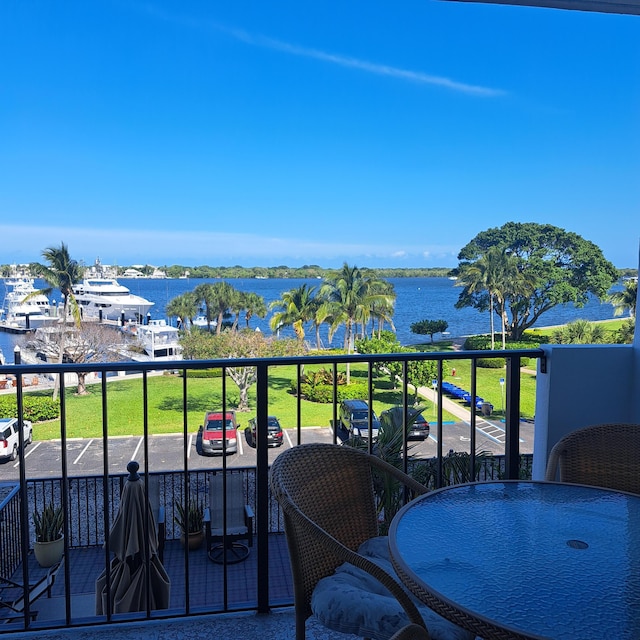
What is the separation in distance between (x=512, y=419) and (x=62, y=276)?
1512 inches

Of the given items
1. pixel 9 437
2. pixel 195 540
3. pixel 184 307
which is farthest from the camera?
pixel 184 307

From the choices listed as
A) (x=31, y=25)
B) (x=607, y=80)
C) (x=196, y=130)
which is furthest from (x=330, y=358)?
(x=607, y=80)

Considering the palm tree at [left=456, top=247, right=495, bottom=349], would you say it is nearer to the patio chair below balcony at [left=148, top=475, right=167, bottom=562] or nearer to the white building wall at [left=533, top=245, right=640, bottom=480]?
the patio chair below balcony at [left=148, top=475, right=167, bottom=562]

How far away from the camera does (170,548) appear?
9.66 meters

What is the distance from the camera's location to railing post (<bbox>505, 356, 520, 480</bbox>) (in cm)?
247

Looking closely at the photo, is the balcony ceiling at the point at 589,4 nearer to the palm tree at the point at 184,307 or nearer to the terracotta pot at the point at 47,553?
the terracotta pot at the point at 47,553

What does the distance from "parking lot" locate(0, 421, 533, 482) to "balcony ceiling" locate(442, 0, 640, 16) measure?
17.1 meters

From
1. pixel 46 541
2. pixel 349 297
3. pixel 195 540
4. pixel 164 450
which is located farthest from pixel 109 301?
pixel 195 540

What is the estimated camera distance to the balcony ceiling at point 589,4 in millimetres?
2555

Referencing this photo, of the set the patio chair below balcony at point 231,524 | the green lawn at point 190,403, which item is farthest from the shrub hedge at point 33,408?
the patio chair below balcony at point 231,524

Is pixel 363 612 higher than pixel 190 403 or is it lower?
higher

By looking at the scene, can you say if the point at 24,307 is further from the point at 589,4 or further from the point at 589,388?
the point at 589,4

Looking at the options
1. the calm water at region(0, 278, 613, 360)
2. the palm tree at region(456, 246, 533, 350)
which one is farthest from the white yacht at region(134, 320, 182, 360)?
the palm tree at region(456, 246, 533, 350)

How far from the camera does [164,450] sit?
23484 mm
